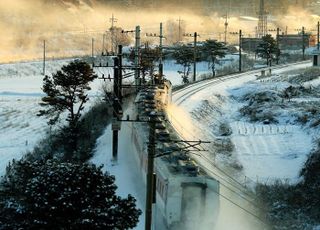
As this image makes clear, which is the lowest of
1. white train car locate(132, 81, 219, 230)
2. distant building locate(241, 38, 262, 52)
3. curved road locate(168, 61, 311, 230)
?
curved road locate(168, 61, 311, 230)

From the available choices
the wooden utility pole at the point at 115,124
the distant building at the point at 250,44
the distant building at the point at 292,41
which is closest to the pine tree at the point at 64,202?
the wooden utility pole at the point at 115,124

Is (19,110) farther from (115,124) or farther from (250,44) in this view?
(250,44)

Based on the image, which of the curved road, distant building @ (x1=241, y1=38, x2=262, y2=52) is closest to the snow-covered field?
the curved road

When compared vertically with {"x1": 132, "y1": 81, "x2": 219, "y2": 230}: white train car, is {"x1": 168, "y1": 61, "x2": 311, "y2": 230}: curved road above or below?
below

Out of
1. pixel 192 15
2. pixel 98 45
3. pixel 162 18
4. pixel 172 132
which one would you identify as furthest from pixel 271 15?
pixel 172 132

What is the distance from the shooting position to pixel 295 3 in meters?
187

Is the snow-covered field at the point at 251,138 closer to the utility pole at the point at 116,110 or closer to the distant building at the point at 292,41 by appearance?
the utility pole at the point at 116,110

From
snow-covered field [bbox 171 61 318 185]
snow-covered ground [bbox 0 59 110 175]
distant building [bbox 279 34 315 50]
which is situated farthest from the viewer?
distant building [bbox 279 34 315 50]

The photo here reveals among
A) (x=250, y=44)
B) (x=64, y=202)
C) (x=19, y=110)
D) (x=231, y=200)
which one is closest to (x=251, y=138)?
(x=231, y=200)

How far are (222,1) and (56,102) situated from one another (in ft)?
449

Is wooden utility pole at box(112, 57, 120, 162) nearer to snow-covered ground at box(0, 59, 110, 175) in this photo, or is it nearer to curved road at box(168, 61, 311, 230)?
curved road at box(168, 61, 311, 230)

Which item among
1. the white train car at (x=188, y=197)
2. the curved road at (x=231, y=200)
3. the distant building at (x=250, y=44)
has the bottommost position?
the curved road at (x=231, y=200)

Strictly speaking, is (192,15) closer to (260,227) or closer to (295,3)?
(295,3)

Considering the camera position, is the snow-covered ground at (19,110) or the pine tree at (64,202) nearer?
the pine tree at (64,202)
